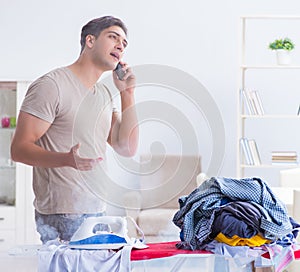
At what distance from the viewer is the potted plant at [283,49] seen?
4.61 meters

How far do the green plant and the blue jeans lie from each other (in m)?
2.63

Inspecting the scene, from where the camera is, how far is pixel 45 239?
2.30 metres

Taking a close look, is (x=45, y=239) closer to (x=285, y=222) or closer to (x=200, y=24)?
(x=285, y=222)

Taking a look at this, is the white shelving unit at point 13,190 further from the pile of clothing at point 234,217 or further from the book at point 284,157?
the pile of clothing at point 234,217

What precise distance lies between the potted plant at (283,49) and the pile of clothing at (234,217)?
2818 millimetres

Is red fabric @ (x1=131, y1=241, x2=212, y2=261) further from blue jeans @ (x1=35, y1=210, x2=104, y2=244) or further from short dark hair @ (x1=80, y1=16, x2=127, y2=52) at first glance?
short dark hair @ (x1=80, y1=16, x2=127, y2=52)

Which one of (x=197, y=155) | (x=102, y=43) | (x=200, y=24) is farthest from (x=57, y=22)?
(x=102, y=43)

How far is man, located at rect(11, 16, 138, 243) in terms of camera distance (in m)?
2.34

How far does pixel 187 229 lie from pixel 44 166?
0.70 metres

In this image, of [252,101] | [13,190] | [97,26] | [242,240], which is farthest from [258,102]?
[242,240]

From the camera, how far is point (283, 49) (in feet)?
15.1

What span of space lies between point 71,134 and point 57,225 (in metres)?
0.31

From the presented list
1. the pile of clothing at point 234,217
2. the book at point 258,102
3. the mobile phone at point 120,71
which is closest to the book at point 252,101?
the book at point 258,102

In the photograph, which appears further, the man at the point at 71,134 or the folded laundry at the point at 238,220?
the man at the point at 71,134
